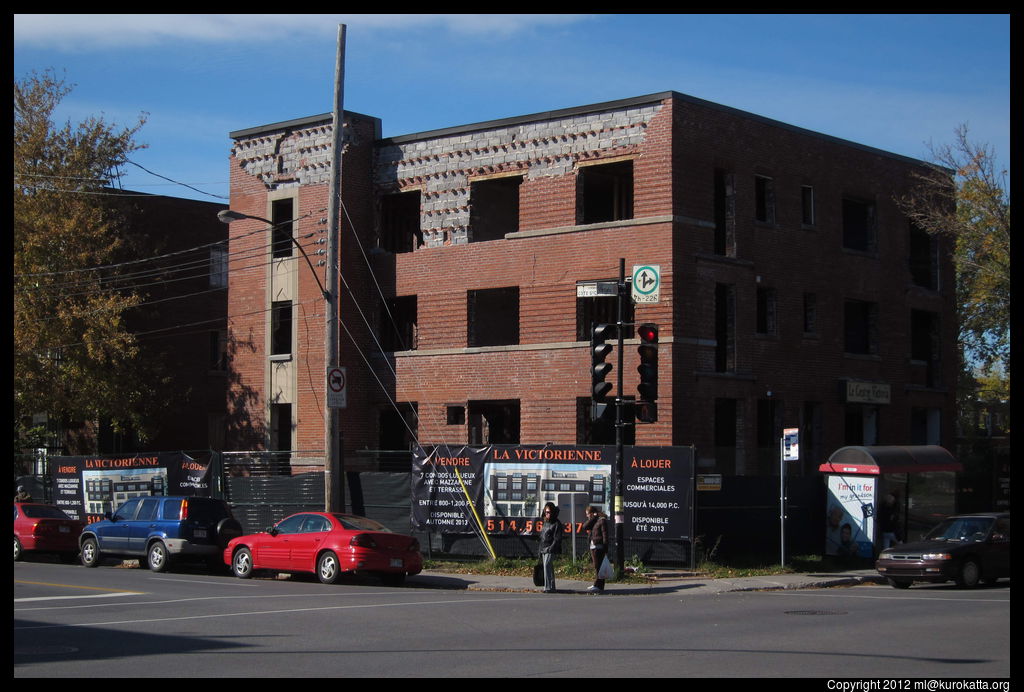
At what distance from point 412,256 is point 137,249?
40.5 ft

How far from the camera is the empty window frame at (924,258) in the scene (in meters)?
37.0

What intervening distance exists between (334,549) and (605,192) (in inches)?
608

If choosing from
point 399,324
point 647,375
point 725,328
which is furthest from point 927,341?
point 647,375

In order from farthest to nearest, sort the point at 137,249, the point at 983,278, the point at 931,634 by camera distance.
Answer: the point at 983,278 → the point at 137,249 → the point at 931,634

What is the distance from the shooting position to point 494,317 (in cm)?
3388

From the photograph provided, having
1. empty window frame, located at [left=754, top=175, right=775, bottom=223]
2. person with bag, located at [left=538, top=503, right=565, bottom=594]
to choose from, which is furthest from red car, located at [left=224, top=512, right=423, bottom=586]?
empty window frame, located at [left=754, top=175, right=775, bottom=223]

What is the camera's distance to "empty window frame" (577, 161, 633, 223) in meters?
31.2

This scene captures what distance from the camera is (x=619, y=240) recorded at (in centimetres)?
2975

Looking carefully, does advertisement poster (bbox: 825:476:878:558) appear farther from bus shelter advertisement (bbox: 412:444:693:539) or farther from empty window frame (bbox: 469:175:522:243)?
empty window frame (bbox: 469:175:522:243)

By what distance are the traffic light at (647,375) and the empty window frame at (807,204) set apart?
12.2 meters

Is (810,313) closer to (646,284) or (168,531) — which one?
(646,284)

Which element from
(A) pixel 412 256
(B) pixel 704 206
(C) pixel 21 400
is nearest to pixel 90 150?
(C) pixel 21 400

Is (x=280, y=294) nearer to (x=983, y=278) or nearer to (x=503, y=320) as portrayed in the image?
(x=503, y=320)

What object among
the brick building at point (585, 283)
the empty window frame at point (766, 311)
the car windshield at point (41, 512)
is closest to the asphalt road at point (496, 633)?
the car windshield at point (41, 512)
